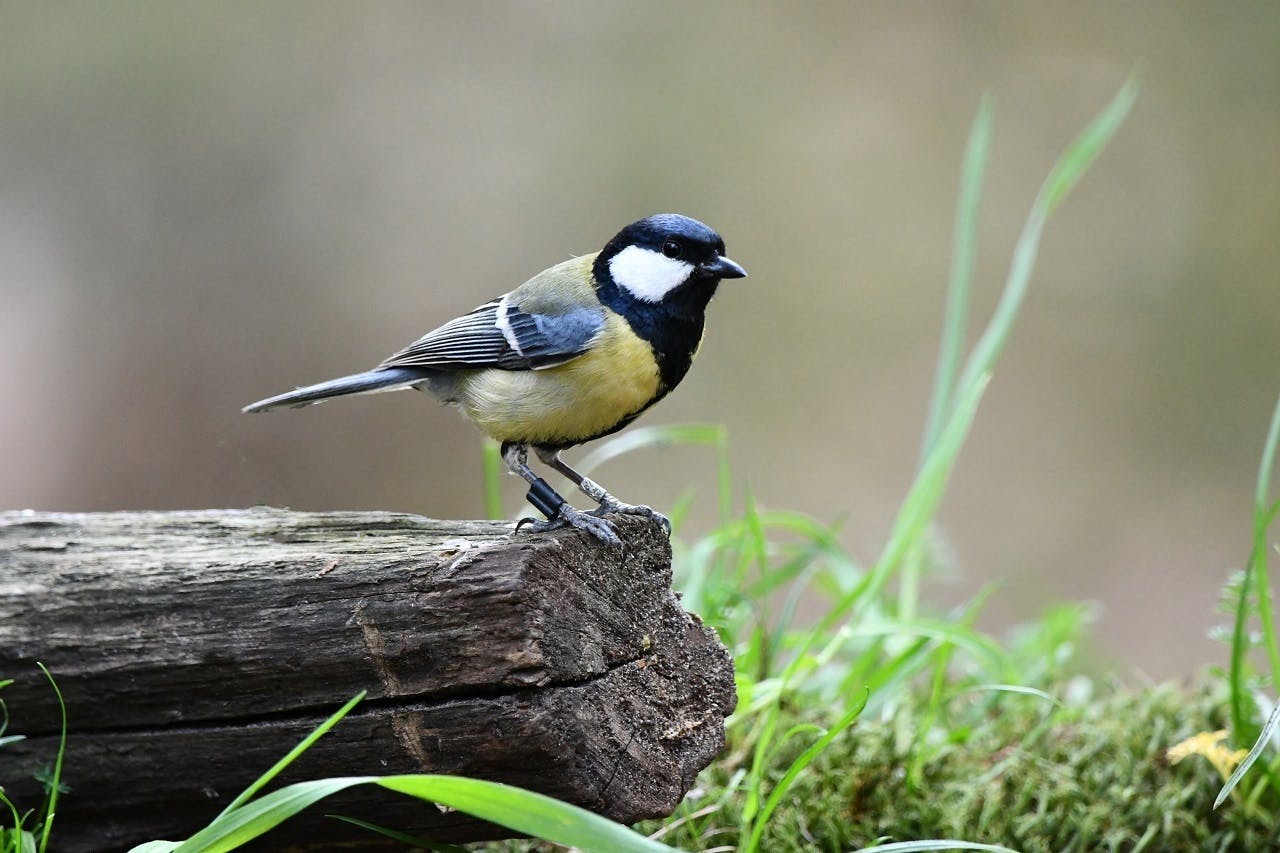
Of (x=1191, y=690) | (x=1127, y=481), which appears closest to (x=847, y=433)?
(x=1127, y=481)

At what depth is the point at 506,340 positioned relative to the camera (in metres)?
2.59

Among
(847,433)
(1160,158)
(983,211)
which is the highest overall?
(1160,158)

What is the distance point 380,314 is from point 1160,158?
480 cm

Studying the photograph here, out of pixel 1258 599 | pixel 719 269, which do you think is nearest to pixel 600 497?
pixel 719 269

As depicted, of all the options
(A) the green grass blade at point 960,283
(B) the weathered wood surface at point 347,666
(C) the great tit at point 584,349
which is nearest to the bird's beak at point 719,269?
(C) the great tit at point 584,349

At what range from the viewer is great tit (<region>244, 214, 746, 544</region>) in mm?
2471

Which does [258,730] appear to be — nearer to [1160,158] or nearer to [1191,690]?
[1191,690]

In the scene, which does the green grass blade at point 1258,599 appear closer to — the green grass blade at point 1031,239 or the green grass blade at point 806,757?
the green grass blade at point 1031,239

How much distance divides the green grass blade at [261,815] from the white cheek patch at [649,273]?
4.34ft

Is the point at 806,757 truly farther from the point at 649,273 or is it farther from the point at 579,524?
the point at 649,273

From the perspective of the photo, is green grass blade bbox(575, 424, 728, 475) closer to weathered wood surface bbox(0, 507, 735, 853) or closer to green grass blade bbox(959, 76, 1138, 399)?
green grass blade bbox(959, 76, 1138, 399)

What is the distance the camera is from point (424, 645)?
6.07 feet

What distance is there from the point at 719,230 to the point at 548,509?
15.0 ft

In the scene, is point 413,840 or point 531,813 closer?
point 531,813
